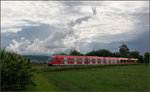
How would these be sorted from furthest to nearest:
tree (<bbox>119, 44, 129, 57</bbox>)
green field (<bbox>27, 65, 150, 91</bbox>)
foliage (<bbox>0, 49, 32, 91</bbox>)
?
tree (<bbox>119, 44, 129, 57</bbox>) → green field (<bbox>27, 65, 150, 91</bbox>) → foliage (<bbox>0, 49, 32, 91</bbox>)

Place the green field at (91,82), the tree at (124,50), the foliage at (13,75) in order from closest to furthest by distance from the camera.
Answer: the foliage at (13,75) → the green field at (91,82) → the tree at (124,50)

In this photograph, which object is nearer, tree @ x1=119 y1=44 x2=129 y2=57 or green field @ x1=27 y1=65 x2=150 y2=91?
green field @ x1=27 y1=65 x2=150 y2=91

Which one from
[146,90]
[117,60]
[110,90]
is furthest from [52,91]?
[117,60]

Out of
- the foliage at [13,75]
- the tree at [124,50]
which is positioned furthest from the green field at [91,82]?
the tree at [124,50]

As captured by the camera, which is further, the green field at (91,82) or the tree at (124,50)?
the tree at (124,50)

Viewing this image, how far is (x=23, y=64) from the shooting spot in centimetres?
1184

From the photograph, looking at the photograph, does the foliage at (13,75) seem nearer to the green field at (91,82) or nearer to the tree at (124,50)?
the green field at (91,82)

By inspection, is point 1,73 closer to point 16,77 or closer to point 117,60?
point 16,77

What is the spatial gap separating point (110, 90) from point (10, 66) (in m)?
6.98

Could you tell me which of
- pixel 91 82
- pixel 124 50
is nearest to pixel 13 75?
pixel 91 82

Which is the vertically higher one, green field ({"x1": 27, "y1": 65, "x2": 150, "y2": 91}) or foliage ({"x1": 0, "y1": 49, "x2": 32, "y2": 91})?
foliage ({"x1": 0, "y1": 49, "x2": 32, "y2": 91})

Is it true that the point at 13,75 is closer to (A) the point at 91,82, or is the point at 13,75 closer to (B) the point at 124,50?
(A) the point at 91,82

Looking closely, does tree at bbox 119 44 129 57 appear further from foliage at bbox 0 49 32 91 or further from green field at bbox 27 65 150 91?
foliage at bbox 0 49 32 91

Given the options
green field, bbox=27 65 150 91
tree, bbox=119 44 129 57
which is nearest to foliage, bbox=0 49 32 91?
green field, bbox=27 65 150 91
